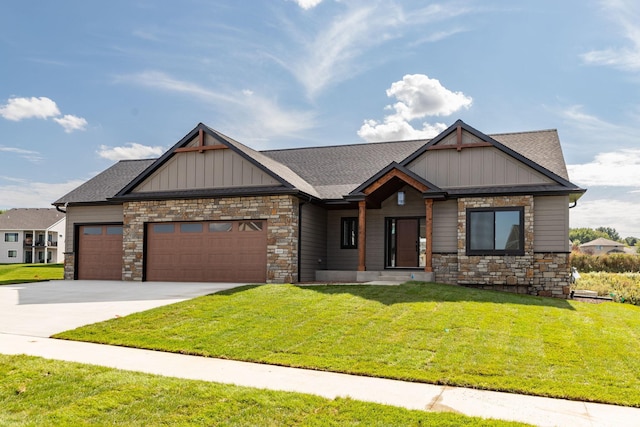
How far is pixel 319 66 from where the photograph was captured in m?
18.5

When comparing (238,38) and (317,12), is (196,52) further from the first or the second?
(317,12)

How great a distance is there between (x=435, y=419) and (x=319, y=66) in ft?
49.9

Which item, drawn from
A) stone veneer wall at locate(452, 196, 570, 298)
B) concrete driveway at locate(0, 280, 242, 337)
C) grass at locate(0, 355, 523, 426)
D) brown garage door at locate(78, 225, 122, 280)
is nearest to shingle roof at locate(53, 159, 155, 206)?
brown garage door at locate(78, 225, 122, 280)

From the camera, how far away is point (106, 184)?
73.7 ft

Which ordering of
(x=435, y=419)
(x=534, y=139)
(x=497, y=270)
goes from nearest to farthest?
(x=435, y=419)
(x=497, y=270)
(x=534, y=139)

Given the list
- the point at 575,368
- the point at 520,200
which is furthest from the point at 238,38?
the point at 575,368

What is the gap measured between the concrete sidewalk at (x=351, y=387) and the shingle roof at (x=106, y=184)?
13407 millimetres

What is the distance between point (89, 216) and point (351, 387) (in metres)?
17.8

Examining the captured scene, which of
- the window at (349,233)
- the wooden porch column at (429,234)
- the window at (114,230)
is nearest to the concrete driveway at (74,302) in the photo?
the window at (114,230)

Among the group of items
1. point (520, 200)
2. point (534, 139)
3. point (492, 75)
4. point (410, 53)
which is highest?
point (410, 53)

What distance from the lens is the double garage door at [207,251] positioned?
1734cm

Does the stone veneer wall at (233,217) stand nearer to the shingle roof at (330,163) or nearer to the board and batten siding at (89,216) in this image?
the shingle roof at (330,163)

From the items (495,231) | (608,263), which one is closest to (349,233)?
(495,231)

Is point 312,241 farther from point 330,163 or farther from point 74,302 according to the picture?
point 74,302
